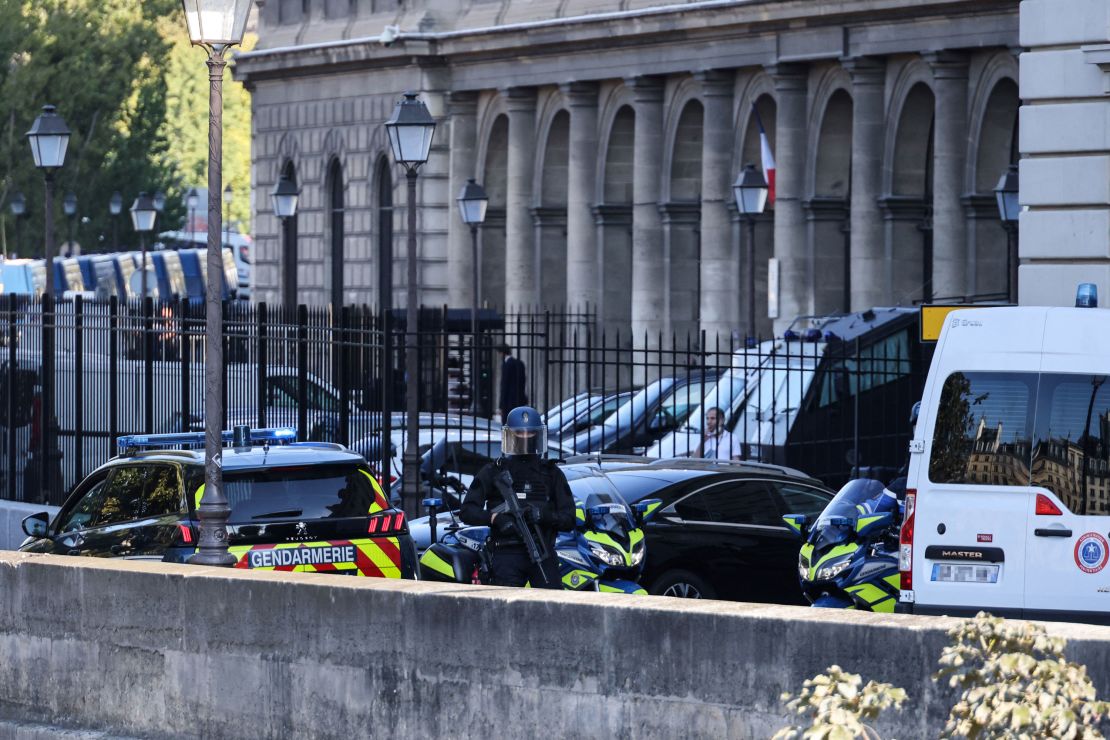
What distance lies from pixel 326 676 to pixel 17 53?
215ft

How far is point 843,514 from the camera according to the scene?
607 inches

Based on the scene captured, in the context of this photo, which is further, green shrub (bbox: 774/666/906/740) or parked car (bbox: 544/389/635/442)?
parked car (bbox: 544/389/635/442)

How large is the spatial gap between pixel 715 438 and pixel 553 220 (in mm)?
26792

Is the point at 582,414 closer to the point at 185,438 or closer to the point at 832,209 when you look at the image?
the point at 185,438

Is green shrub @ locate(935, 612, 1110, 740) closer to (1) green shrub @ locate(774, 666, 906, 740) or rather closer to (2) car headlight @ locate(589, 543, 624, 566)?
(1) green shrub @ locate(774, 666, 906, 740)

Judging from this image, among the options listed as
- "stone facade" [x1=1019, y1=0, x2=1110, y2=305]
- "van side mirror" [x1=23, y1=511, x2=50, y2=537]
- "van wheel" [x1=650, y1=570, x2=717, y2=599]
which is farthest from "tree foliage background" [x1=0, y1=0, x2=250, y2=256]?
"van side mirror" [x1=23, y1=511, x2=50, y2=537]

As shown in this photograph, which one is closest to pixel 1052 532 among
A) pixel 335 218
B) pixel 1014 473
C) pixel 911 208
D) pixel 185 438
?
pixel 1014 473

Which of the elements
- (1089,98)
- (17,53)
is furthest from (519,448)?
(17,53)

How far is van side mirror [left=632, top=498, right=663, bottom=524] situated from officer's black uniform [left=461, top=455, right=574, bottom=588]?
2609mm

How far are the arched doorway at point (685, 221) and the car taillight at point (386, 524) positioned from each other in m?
32.1

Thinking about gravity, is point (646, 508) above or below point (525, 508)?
below

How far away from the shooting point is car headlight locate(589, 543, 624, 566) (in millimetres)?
15547

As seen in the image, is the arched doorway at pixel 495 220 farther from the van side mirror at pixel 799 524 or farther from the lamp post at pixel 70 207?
the van side mirror at pixel 799 524

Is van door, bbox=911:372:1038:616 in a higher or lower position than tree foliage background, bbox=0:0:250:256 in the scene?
lower
